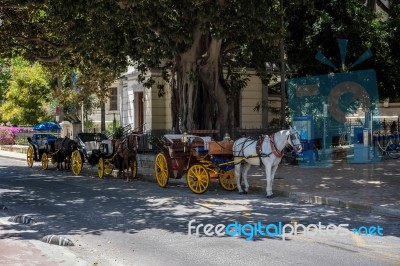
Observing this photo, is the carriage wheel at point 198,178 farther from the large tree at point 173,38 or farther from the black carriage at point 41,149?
the black carriage at point 41,149

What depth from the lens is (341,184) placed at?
1464 cm

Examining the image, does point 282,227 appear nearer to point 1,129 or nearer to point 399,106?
point 1,129

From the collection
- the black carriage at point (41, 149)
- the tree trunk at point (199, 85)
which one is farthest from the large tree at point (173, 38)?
the black carriage at point (41, 149)

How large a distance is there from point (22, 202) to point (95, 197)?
70.0 inches

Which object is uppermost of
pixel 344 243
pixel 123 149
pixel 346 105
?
pixel 346 105

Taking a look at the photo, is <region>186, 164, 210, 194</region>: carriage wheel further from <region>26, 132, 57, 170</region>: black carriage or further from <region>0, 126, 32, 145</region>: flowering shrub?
<region>0, 126, 32, 145</region>: flowering shrub

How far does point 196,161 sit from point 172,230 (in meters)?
5.23

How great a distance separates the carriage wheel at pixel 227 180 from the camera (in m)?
14.3

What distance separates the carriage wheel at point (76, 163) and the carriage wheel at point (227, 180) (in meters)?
6.93

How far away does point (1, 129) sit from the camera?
39.2 m

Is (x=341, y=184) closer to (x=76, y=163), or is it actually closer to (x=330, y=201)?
(x=330, y=201)

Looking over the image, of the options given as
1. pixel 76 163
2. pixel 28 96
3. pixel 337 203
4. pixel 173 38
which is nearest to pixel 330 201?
pixel 337 203

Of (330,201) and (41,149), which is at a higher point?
(41,149)

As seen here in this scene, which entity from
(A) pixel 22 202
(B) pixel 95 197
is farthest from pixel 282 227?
(A) pixel 22 202
